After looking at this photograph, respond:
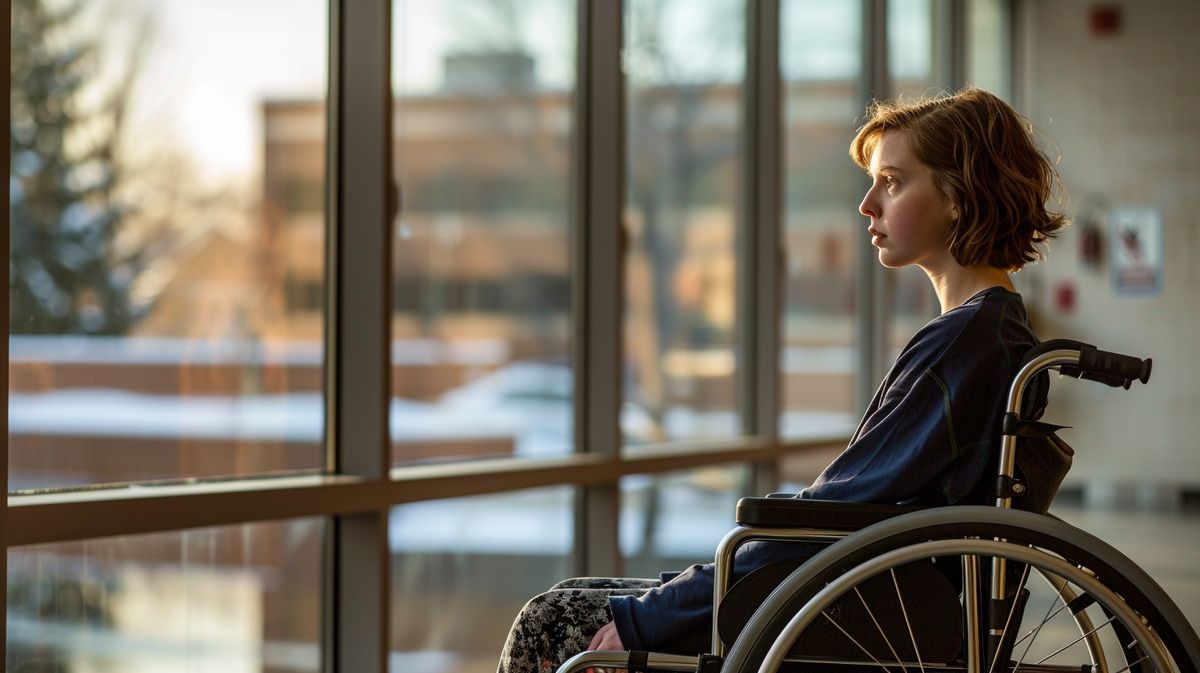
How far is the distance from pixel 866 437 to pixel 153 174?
156 cm

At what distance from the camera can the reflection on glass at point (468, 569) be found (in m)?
3.04

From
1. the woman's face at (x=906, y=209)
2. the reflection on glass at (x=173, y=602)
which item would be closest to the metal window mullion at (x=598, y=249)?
the reflection on glass at (x=173, y=602)

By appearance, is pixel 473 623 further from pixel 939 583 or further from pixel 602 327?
pixel 939 583

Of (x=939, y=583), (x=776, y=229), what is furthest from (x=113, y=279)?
(x=776, y=229)

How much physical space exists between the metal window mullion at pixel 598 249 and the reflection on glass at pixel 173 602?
1.08 metres

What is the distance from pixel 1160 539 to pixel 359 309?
14.7ft

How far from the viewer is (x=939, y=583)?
1.44m

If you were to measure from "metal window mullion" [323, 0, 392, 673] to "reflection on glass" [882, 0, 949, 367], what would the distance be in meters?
3.34

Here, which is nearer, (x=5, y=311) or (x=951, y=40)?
(x=5, y=311)

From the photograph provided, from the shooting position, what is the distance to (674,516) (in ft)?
13.6

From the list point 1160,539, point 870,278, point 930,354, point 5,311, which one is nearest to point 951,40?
point 870,278

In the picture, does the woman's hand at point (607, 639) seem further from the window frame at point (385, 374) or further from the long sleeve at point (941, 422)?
the window frame at point (385, 374)

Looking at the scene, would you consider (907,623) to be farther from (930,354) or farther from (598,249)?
(598,249)

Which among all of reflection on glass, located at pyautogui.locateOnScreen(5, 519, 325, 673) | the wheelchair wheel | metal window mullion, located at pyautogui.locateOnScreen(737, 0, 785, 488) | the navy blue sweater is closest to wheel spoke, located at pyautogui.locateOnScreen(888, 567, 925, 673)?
the wheelchair wheel
